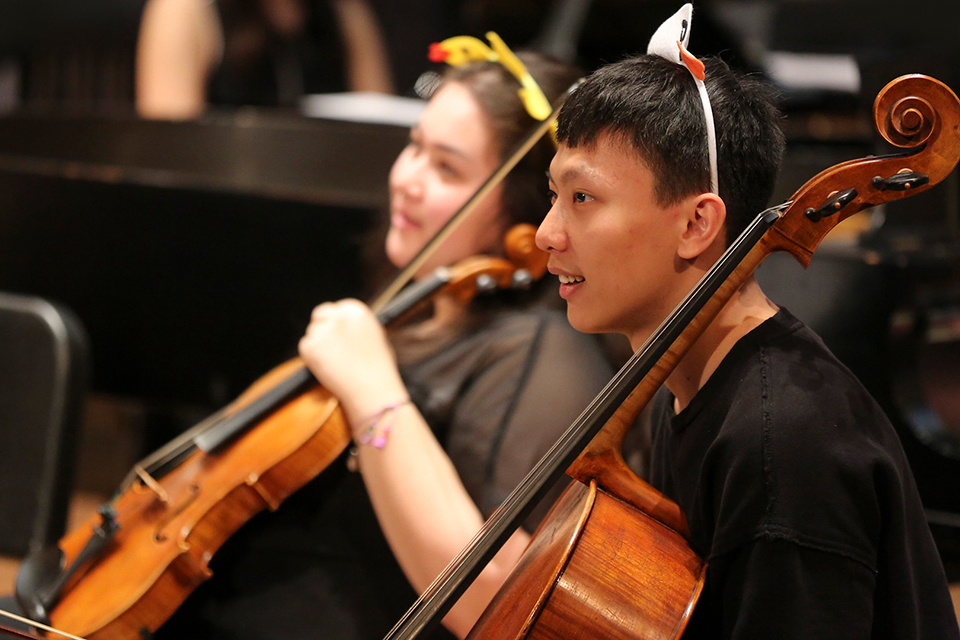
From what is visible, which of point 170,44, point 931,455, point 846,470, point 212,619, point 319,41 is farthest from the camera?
point 319,41

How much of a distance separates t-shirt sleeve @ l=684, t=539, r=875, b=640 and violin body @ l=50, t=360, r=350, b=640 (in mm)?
606

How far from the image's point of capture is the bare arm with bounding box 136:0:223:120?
2.63m

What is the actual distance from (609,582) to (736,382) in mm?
173

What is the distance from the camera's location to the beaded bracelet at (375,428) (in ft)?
3.51

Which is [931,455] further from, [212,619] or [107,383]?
[107,383]

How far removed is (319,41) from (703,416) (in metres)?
2.47

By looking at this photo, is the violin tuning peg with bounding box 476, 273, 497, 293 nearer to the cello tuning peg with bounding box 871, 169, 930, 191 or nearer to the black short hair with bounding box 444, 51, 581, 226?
Answer: the black short hair with bounding box 444, 51, 581, 226

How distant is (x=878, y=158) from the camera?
2.07 feet

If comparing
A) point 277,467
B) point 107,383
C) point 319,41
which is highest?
point 319,41

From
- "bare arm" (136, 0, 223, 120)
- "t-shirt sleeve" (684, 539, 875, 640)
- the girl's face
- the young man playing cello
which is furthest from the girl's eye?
"bare arm" (136, 0, 223, 120)

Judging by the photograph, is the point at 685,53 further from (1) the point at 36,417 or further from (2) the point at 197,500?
(1) the point at 36,417

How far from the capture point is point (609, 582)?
66cm

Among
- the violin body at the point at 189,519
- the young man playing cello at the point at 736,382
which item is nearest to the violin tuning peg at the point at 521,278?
the violin body at the point at 189,519

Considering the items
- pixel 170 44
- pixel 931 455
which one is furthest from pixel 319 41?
pixel 931 455
